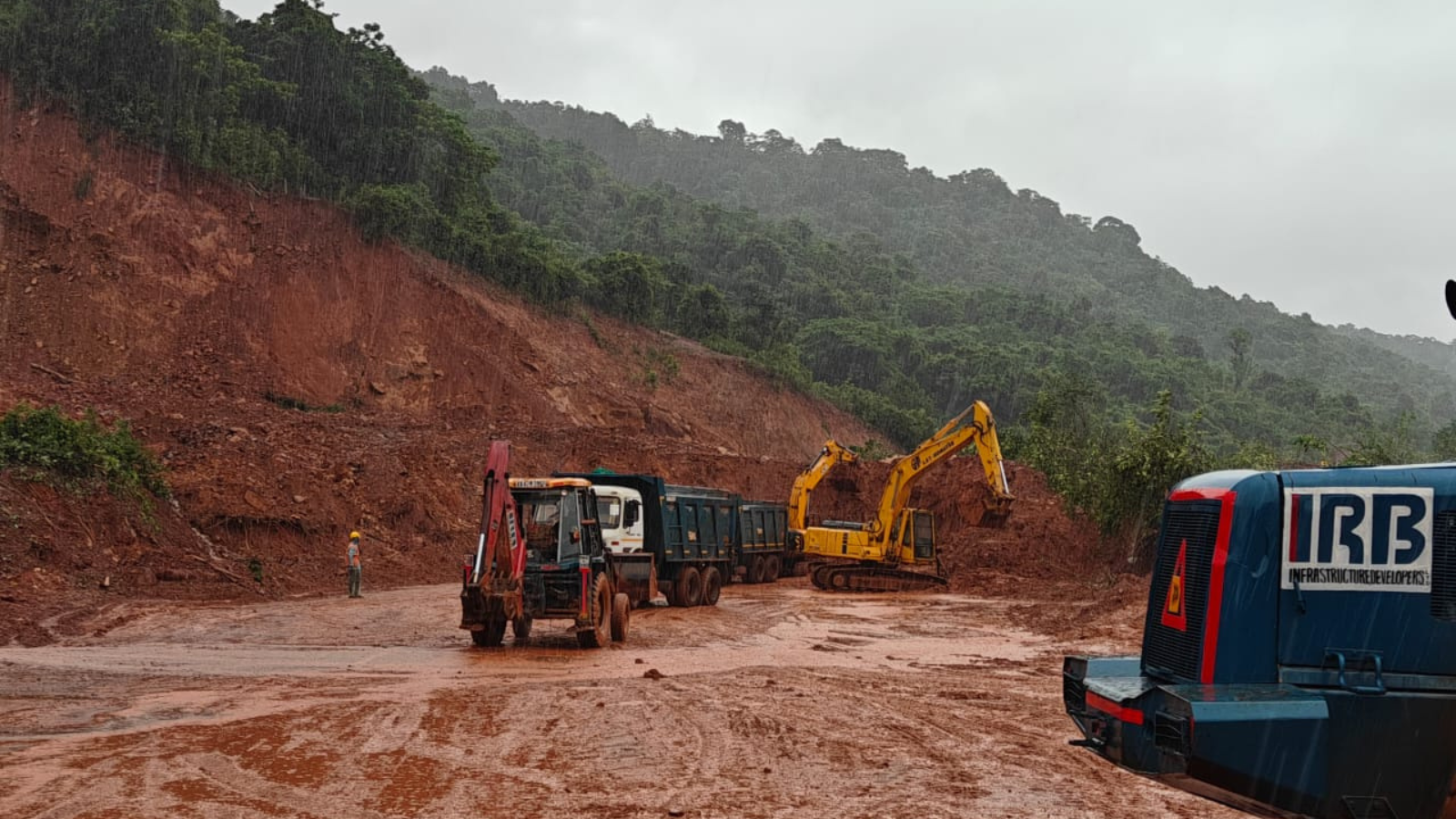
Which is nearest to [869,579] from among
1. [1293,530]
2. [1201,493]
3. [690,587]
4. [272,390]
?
[690,587]

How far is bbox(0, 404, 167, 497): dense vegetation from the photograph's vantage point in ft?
73.7

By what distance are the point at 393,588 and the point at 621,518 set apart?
8.16m

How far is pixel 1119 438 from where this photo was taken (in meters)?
46.9

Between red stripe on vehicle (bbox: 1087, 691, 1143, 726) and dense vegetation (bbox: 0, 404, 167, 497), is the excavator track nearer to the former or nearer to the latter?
dense vegetation (bbox: 0, 404, 167, 497)

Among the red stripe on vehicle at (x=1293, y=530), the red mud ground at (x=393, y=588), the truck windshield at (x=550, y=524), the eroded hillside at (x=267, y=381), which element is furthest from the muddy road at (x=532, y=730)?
the eroded hillside at (x=267, y=381)

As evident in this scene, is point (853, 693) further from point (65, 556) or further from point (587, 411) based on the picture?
point (587, 411)

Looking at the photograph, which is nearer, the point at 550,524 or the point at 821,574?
the point at 550,524

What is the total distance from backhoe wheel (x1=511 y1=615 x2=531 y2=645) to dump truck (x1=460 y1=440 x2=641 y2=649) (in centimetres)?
2

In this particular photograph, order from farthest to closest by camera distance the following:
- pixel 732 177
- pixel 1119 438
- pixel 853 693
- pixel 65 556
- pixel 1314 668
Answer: pixel 732 177 → pixel 1119 438 → pixel 65 556 → pixel 853 693 → pixel 1314 668

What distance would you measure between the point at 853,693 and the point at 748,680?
4.76ft

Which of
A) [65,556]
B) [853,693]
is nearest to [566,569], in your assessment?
[853,693]

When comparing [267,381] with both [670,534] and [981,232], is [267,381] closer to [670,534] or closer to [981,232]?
[670,534]

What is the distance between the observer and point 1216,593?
609 cm

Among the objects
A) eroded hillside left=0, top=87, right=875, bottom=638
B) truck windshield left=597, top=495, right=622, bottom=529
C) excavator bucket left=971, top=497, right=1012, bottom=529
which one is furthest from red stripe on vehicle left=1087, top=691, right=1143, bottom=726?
excavator bucket left=971, top=497, right=1012, bottom=529
